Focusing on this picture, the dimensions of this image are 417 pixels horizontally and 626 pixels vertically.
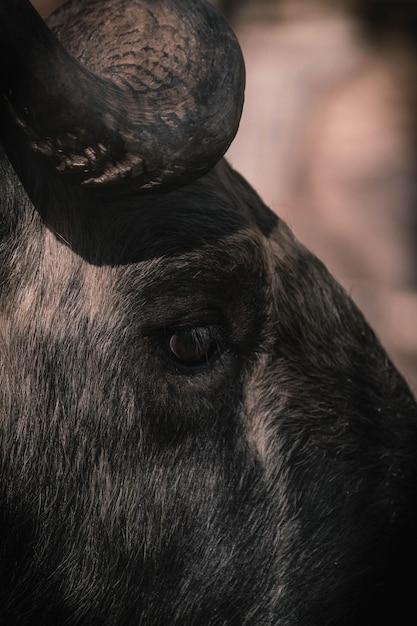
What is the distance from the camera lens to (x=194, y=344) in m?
2.98

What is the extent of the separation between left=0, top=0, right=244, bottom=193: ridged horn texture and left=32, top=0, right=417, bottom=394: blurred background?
7899mm

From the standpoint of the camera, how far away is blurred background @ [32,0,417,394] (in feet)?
35.1

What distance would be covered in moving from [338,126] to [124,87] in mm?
8482

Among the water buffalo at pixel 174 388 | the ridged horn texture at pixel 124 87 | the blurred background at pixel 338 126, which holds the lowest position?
the water buffalo at pixel 174 388

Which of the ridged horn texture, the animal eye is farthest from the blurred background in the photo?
the ridged horn texture

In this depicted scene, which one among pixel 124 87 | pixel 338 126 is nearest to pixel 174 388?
pixel 124 87

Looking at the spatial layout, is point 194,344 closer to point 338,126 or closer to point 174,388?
point 174,388

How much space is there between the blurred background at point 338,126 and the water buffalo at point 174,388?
7.42m

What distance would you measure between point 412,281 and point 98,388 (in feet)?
26.7

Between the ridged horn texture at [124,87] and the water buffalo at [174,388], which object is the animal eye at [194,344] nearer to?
the water buffalo at [174,388]

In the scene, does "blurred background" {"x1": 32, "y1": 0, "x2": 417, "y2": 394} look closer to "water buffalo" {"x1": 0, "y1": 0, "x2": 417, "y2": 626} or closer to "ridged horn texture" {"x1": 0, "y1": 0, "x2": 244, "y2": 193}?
"water buffalo" {"x1": 0, "y1": 0, "x2": 417, "y2": 626}

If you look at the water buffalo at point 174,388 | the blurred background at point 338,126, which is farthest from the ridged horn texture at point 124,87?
the blurred background at point 338,126

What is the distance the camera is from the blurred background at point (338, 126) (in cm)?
1071

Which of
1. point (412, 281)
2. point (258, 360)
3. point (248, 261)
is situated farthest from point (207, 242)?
point (412, 281)
